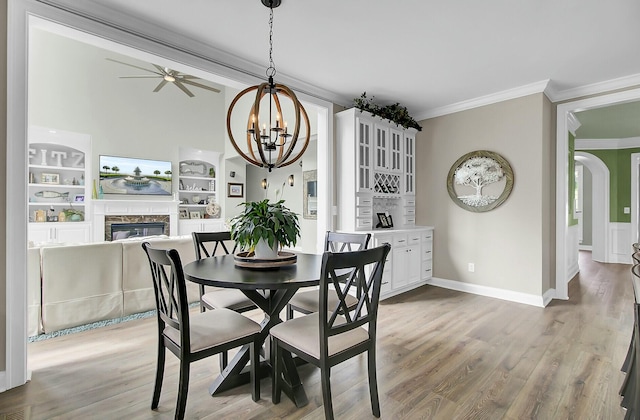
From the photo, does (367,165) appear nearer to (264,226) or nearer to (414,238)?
(414,238)

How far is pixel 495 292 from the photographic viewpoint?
4.20m

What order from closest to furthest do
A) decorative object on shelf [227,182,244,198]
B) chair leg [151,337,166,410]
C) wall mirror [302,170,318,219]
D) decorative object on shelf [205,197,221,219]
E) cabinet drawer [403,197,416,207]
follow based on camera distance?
chair leg [151,337,166,410]
cabinet drawer [403,197,416,207]
wall mirror [302,170,318,219]
decorative object on shelf [205,197,221,219]
decorative object on shelf [227,182,244,198]

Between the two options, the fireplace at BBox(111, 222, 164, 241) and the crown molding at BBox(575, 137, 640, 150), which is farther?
the fireplace at BBox(111, 222, 164, 241)

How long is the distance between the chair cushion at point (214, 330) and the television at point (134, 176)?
255 inches

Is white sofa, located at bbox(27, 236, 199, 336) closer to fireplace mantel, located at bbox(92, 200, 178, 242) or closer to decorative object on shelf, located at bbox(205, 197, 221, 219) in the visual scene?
fireplace mantel, located at bbox(92, 200, 178, 242)

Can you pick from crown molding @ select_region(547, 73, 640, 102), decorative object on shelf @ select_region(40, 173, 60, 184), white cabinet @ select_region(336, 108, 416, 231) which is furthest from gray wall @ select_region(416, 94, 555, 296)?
decorative object on shelf @ select_region(40, 173, 60, 184)

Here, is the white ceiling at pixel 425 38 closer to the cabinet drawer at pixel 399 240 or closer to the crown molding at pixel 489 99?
the crown molding at pixel 489 99

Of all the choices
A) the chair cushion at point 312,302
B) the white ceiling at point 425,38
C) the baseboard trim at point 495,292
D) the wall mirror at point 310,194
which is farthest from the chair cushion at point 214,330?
the wall mirror at point 310,194

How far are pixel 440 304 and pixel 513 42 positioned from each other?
9.09 ft

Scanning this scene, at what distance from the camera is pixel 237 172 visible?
9133mm

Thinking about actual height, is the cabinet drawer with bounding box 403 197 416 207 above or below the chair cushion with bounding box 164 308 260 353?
above

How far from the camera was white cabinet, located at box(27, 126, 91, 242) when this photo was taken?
21.1 feet

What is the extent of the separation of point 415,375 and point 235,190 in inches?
297

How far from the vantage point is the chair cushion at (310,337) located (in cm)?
173
